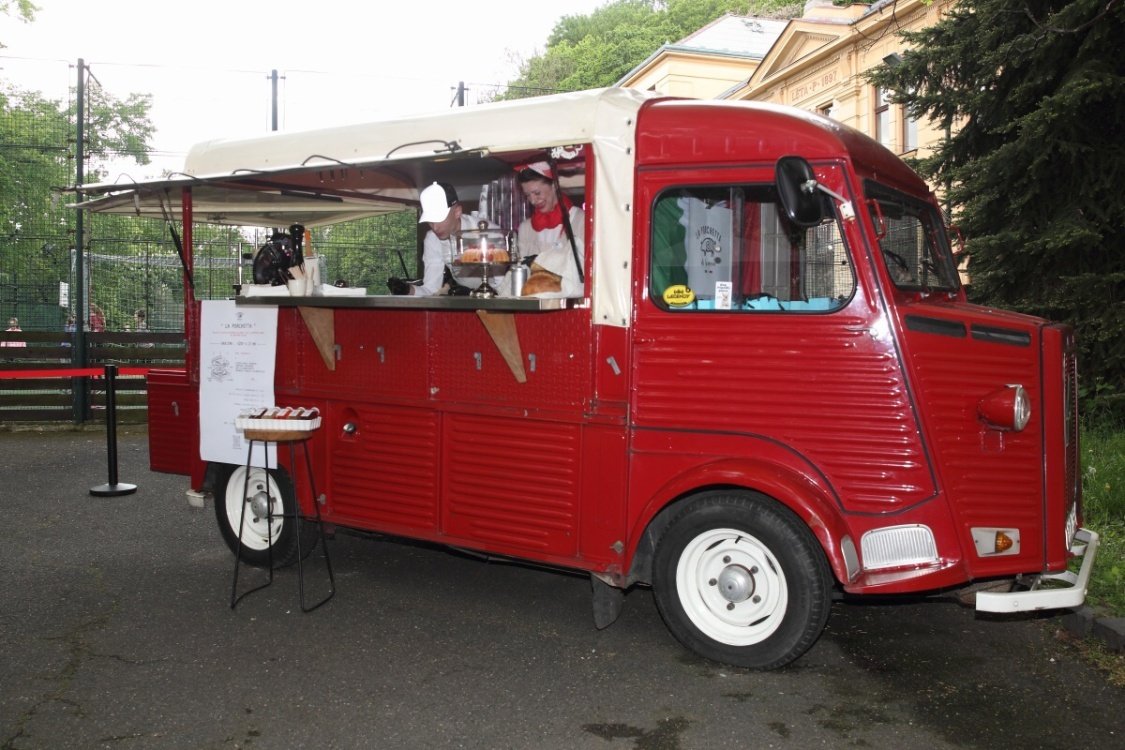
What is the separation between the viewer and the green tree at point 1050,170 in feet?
28.2

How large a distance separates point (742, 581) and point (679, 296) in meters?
1.41

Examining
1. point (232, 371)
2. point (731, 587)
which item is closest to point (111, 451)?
point (232, 371)

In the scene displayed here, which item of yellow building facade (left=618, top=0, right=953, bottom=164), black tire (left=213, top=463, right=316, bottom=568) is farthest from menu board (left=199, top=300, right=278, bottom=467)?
yellow building facade (left=618, top=0, right=953, bottom=164)

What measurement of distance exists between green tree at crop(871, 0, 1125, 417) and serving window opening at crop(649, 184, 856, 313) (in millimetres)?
4966

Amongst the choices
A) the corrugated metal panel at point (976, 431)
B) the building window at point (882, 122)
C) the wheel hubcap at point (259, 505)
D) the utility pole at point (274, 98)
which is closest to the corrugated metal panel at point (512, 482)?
the wheel hubcap at point (259, 505)

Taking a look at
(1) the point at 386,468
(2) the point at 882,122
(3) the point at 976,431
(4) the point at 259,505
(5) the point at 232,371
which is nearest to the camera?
(3) the point at 976,431

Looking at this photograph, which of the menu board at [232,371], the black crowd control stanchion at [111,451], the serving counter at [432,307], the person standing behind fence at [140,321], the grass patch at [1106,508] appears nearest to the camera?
the serving counter at [432,307]

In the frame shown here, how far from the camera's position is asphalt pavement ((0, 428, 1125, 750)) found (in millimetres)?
4188

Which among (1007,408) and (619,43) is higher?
(619,43)

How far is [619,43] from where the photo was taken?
60656 mm

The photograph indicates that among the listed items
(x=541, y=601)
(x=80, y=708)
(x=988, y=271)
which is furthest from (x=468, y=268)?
(x=988, y=271)

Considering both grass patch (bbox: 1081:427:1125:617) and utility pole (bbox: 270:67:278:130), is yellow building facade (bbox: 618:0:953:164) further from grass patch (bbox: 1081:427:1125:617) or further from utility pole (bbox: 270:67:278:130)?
grass patch (bbox: 1081:427:1125:617)

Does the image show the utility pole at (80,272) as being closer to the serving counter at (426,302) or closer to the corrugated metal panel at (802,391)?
the serving counter at (426,302)

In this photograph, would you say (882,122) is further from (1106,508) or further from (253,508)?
(253,508)
